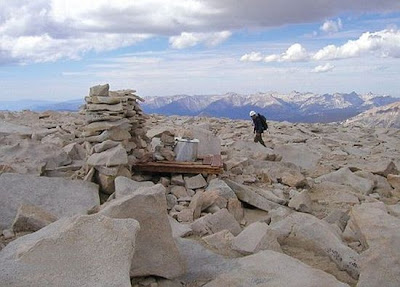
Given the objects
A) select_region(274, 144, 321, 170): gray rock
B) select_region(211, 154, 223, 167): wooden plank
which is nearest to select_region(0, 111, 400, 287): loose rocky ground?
select_region(211, 154, 223, 167): wooden plank

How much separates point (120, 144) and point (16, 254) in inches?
254

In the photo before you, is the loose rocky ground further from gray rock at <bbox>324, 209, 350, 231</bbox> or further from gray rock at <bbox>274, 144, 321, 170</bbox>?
gray rock at <bbox>274, 144, 321, 170</bbox>

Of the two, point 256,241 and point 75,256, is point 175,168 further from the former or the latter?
point 75,256

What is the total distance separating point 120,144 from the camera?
1166 centimetres

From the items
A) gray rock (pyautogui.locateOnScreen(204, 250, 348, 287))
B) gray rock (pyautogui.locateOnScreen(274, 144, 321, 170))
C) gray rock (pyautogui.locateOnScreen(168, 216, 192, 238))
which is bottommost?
gray rock (pyautogui.locateOnScreen(274, 144, 321, 170))

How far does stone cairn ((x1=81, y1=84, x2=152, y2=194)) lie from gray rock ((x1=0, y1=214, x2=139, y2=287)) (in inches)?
207

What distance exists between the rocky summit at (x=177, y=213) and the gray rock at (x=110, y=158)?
23 millimetres

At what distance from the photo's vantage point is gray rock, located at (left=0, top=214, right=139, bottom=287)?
190 inches

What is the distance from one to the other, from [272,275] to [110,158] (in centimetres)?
578

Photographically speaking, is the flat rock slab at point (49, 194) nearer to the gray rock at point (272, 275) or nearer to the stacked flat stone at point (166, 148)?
the stacked flat stone at point (166, 148)

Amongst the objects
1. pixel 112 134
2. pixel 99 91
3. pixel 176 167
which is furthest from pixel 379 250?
pixel 99 91

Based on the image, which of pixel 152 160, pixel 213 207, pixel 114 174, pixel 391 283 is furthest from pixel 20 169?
pixel 391 283

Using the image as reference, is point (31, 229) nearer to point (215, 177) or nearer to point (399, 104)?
point (215, 177)

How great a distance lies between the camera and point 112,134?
12.0m
